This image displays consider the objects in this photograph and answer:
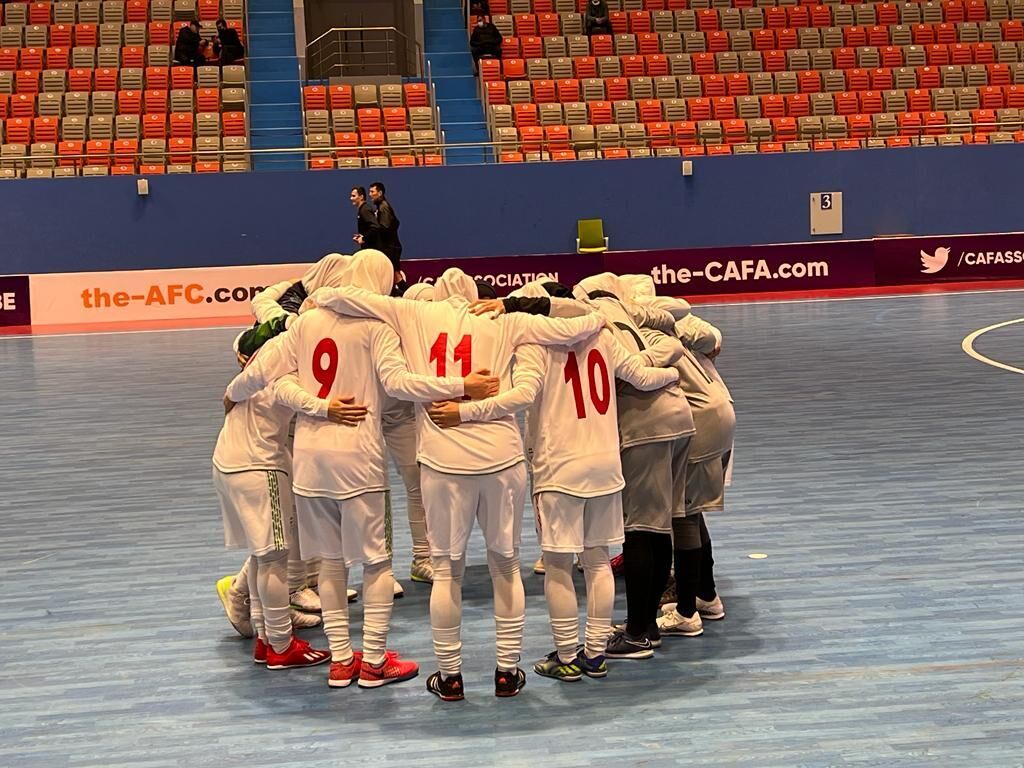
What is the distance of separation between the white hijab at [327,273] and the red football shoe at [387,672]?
1562 mm

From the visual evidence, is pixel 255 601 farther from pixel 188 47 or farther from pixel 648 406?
pixel 188 47

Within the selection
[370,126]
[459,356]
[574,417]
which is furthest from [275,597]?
[370,126]

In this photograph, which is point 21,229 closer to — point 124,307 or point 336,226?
point 124,307

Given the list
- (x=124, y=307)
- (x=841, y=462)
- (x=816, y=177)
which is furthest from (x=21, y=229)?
(x=841, y=462)

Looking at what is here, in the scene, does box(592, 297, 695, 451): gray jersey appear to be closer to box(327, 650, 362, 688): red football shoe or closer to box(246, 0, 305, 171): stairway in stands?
box(327, 650, 362, 688): red football shoe

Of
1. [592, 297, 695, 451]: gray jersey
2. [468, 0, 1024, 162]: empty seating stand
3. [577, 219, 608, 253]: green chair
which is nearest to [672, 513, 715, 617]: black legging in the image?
[592, 297, 695, 451]: gray jersey

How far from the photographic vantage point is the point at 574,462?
4879mm

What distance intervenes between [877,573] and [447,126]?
1842 centimetres

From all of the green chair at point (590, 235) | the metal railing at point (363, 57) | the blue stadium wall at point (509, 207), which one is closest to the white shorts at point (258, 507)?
the blue stadium wall at point (509, 207)

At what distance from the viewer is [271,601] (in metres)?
5.25

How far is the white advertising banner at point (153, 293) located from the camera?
803 inches

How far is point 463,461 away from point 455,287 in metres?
0.75

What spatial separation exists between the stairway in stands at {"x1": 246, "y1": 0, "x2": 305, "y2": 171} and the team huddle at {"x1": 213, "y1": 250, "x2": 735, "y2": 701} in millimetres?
17547

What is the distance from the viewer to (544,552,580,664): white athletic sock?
4.97 meters
